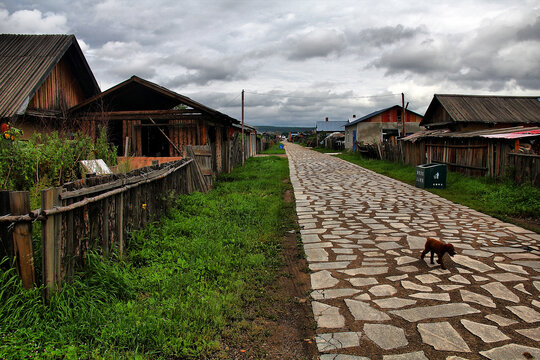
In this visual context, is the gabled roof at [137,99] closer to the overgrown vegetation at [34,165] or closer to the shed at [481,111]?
the overgrown vegetation at [34,165]

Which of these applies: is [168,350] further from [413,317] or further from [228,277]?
[413,317]

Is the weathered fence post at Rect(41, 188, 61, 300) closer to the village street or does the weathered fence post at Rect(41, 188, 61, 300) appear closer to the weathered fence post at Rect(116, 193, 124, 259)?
the weathered fence post at Rect(116, 193, 124, 259)

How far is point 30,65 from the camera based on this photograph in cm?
1466

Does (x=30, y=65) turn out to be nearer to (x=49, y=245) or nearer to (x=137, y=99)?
(x=137, y=99)

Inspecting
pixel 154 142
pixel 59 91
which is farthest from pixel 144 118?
pixel 59 91

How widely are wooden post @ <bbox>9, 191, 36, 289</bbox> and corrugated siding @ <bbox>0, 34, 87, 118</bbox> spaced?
36.4 ft

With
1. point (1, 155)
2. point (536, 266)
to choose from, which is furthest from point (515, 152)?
point (1, 155)

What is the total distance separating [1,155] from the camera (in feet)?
22.3

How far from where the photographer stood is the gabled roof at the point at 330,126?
229ft

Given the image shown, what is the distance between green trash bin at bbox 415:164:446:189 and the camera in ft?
40.1

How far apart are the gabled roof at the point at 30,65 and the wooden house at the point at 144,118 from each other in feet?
5.58

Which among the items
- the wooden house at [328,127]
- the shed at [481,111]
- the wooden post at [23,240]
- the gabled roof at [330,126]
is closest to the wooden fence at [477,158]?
the shed at [481,111]

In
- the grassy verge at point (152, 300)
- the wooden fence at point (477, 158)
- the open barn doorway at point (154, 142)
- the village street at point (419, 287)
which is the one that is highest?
the open barn doorway at point (154, 142)

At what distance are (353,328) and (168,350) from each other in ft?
5.34
